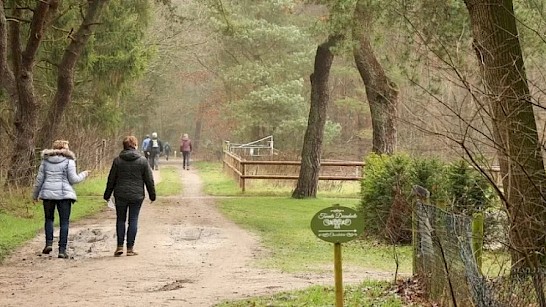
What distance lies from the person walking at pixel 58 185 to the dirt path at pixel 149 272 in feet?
1.66

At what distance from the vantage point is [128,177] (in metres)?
12.1

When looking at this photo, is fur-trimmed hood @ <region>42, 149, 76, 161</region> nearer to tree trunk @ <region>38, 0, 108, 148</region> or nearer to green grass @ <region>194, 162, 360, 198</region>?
tree trunk @ <region>38, 0, 108, 148</region>

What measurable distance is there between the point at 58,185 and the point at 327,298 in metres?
4.91

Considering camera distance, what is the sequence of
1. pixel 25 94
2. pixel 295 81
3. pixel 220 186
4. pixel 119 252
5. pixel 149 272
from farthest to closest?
pixel 295 81 → pixel 220 186 → pixel 25 94 → pixel 119 252 → pixel 149 272

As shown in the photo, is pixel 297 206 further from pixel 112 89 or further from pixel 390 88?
pixel 112 89

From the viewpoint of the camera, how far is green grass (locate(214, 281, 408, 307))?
825 centimetres

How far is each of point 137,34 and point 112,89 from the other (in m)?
2.41

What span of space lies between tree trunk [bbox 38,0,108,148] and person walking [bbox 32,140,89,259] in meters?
9.84

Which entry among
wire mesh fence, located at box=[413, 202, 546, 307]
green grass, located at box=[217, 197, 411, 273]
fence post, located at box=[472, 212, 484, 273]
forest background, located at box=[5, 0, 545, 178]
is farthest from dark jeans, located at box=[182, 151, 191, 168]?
fence post, located at box=[472, 212, 484, 273]

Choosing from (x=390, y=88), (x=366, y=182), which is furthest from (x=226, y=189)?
(x=366, y=182)

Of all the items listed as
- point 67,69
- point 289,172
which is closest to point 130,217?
point 67,69

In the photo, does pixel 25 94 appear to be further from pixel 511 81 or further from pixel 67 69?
pixel 511 81

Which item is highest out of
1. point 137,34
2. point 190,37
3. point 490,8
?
point 190,37

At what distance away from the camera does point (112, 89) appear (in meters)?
25.8
